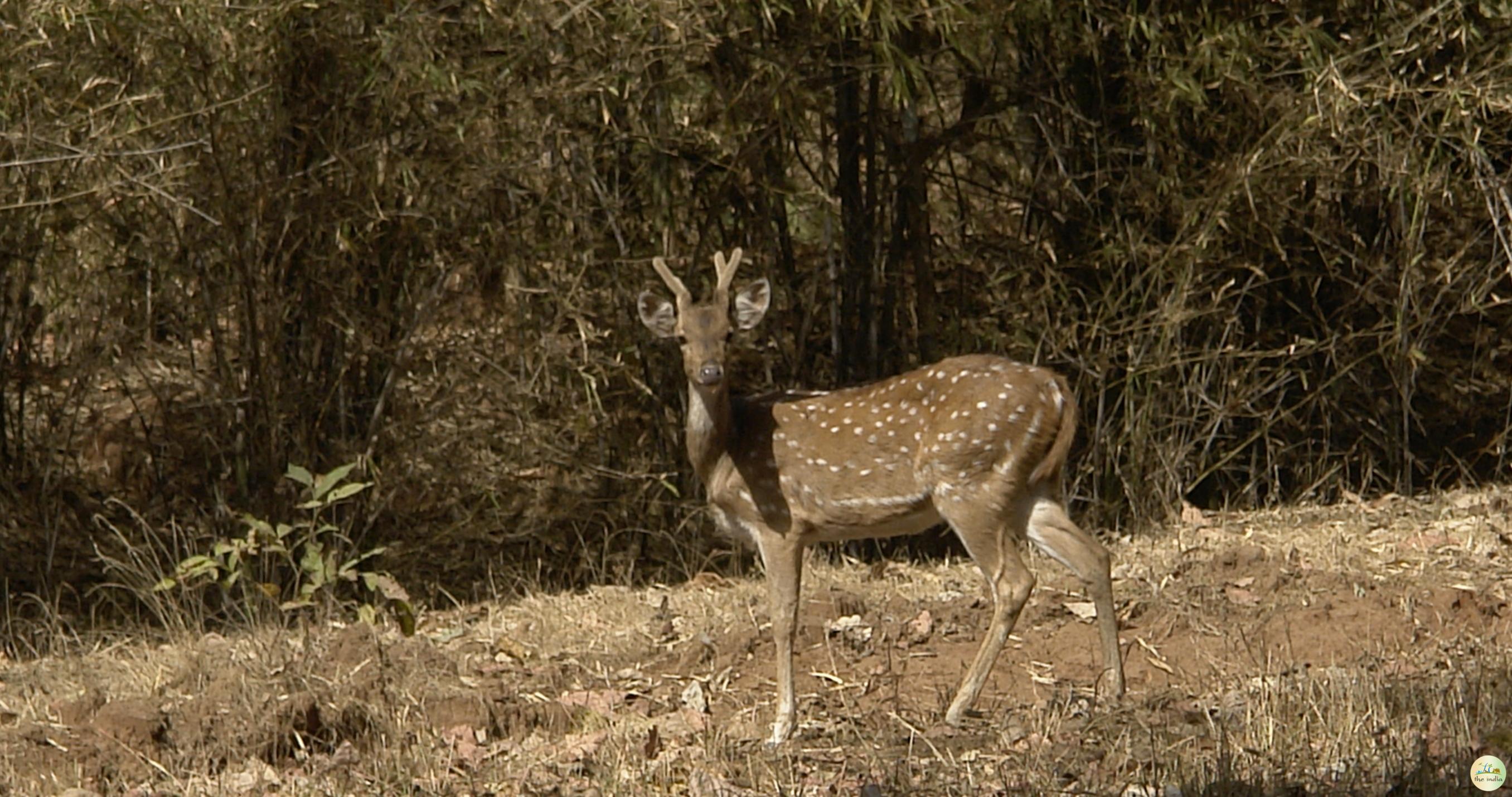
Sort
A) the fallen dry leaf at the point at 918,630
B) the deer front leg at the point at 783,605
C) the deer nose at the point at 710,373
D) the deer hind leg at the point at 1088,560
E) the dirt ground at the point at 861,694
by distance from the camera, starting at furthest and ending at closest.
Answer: the fallen dry leaf at the point at 918,630
the deer nose at the point at 710,373
the deer hind leg at the point at 1088,560
the deer front leg at the point at 783,605
the dirt ground at the point at 861,694

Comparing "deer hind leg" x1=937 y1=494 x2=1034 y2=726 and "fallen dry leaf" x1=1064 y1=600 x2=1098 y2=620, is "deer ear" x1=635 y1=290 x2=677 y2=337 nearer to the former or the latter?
"deer hind leg" x1=937 y1=494 x2=1034 y2=726

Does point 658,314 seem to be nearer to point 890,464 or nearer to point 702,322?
point 702,322

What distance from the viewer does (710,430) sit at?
20.2 ft

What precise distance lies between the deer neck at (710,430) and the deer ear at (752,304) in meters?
0.22

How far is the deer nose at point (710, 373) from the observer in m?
5.92

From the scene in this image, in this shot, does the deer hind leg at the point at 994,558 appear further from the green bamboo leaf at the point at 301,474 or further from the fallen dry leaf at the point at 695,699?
the green bamboo leaf at the point at 301,474

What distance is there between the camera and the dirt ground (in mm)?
4648

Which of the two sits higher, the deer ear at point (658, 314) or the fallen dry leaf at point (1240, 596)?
the deer ear at point (658, 314)

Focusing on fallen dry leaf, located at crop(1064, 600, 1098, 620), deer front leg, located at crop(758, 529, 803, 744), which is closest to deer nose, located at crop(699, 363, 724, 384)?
deer front leg, located at crop(758, 529, 803, 744)

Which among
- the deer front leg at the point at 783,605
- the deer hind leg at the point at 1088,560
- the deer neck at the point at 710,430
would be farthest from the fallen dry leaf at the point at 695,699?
the deer hind leg at the point at 1088,560

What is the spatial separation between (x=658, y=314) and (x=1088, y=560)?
1.48 meters

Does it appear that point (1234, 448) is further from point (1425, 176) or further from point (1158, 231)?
point (1425, 176)

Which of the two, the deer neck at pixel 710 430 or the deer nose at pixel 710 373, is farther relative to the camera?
the deer neck at pixel 710 430

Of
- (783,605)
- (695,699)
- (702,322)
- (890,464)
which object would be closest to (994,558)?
(890,464)
